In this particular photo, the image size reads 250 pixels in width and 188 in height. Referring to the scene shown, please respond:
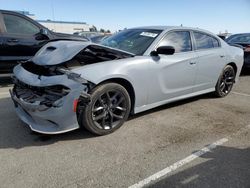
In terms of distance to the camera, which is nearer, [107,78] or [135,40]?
[107,78]

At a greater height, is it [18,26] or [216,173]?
[18,26]

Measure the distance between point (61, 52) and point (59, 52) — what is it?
5cm

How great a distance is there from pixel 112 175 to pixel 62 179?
1.63ft

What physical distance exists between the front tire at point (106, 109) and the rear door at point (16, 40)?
3.89m

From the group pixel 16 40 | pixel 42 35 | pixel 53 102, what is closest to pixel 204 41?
pixel 53 102

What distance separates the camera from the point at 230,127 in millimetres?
4137

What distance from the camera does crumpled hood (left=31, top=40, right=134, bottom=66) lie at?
3.55 metres

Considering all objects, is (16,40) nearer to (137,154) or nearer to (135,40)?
(135,40)

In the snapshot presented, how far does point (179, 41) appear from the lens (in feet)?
15.5

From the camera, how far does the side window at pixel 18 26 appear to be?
21.2 feet

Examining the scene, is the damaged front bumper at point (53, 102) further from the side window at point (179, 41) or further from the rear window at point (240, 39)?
the rear window at point (240, 39)

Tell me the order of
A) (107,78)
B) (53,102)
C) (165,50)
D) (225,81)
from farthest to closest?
(225,81) < (165,50) < (107,78) < (53,102)

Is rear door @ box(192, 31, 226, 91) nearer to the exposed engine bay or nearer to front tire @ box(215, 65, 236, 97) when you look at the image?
front tire @ box(215, 65, 236, 97)

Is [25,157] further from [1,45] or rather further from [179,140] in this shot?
[1,45]
